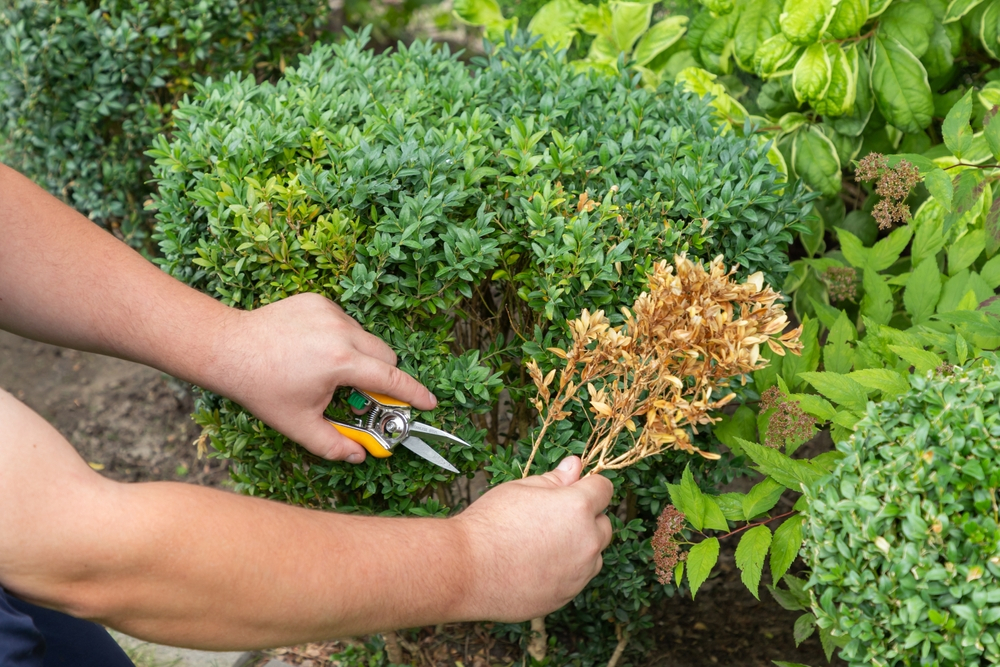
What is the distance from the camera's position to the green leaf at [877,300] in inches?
81.2

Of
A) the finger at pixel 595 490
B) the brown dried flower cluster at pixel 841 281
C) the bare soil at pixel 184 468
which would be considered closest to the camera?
the finger at pixel 595 490

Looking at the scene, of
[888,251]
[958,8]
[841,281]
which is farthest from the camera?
[958,8]

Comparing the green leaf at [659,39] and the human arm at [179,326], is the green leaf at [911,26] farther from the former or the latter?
the human arm at [179,326]

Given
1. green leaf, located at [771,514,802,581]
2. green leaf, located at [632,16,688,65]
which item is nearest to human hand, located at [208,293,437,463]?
green leaf, located at [771,514,802,581]

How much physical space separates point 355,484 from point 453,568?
2.15 feet

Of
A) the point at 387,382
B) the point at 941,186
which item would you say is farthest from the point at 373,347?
the point at 941,186

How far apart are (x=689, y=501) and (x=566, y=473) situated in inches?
12.7

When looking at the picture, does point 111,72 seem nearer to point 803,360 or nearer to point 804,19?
point 804,19

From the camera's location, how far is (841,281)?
236cm

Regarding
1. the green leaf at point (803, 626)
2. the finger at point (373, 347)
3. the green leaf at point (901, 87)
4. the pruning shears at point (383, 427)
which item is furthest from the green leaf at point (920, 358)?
the green leaf at point (901, 87)

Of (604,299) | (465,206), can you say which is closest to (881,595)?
(604,299)

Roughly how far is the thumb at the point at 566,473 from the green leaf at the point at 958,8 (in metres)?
1.99

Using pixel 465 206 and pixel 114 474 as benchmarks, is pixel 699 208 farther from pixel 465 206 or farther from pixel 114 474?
pixel 114 474

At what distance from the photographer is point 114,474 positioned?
3.59m
